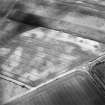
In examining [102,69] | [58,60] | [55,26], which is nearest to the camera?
[102,69]

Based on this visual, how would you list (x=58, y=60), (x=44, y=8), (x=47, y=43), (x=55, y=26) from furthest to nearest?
(x=44, y=8)
(x=55, y=26)
(x=47, y=43)
(x=58, y=60)

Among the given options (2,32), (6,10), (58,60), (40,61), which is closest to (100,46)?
(58,60)

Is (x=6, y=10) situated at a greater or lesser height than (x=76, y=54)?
greater

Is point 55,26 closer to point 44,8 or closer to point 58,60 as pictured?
point 44,8

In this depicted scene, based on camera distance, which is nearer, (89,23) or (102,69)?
(102,69)

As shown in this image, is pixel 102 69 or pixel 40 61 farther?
pixel 40 61

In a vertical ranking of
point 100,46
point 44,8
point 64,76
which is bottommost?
point 64,76

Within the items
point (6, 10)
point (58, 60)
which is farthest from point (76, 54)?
point (6, 10)

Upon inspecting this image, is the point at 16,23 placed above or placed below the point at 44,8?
below

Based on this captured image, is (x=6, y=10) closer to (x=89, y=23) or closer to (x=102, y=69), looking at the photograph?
(x=89, y=23)
